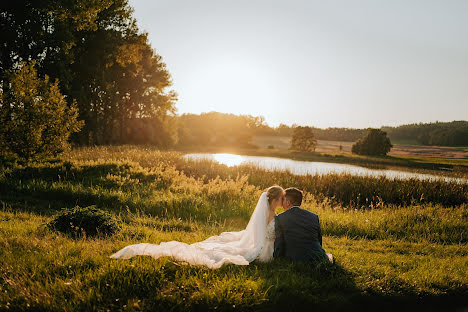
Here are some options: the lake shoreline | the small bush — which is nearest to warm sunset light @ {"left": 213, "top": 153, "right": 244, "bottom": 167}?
the lake shoreline

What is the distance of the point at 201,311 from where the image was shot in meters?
3.93

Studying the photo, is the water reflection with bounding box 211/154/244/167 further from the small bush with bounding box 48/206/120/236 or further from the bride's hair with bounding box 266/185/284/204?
the bride's hair with bounding box 266/185/284/204

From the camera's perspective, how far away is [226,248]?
236 inches

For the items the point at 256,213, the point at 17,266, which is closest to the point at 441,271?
the point at 256,213

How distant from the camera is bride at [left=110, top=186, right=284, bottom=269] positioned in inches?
196

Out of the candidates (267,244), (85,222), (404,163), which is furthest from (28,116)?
(404,163)

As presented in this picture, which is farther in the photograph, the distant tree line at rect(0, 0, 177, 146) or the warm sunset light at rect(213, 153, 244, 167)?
the warm sunset light at rect(213, 153, 244, 167)

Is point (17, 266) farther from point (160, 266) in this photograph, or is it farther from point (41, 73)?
point (41, 73)

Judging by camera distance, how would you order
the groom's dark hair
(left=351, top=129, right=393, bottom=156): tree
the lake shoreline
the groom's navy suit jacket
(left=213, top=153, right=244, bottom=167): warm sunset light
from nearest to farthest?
1. the groom's navy suit jacket
2. the groom's dark hair
3. (left=213, top=153, right=244, bottom=167): warm sunset light
4. the lake shoreline
5. (left=351, top=129, right=393, bottom=156): tree

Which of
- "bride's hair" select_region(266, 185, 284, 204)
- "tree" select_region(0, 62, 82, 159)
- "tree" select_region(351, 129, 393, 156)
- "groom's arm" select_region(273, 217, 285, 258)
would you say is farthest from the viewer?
"tree" select_region(351, 129, 393, 156)

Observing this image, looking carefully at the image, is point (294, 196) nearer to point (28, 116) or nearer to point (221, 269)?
point (221, 269)

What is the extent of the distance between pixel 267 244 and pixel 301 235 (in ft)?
2.61

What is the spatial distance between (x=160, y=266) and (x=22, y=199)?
9.21 meters

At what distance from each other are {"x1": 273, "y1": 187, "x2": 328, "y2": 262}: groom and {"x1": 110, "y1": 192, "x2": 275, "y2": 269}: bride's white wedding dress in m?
0.27
